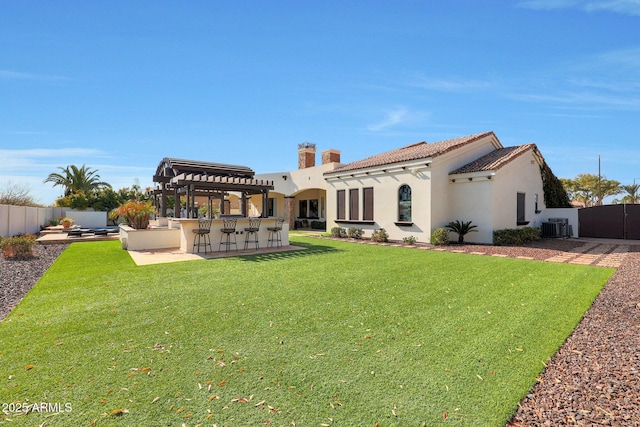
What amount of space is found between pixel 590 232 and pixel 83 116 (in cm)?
2865

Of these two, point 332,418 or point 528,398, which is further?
point 528,398

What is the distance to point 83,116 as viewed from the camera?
13.8m

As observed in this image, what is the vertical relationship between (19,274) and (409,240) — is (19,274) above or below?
below

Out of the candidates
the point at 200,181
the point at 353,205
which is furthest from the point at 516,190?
the point at 200,181

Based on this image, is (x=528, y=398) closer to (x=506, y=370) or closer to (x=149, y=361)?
(x=506, y=370)

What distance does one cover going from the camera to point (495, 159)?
15.3m

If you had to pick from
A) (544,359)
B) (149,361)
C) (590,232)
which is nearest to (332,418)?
(149,361)

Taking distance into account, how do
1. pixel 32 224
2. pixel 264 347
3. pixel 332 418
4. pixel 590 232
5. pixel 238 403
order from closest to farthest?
pixel 332 418, pixel 238 403, pixel 264 347, pixel 590 232, pixel 32 224

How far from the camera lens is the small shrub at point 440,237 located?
45.4 ft

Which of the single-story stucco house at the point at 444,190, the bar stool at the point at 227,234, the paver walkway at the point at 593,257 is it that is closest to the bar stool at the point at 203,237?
the bar stool at the point at 227,234

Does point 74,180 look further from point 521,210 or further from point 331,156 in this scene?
point 521,210

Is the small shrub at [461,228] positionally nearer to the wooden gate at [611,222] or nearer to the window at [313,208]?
the wooden gate at [611,222]

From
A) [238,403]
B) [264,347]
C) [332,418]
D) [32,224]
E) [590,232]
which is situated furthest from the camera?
[32,224]

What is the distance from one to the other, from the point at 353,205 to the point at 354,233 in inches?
73.6
